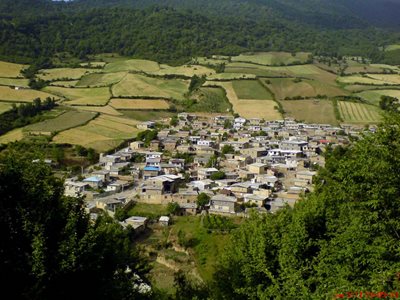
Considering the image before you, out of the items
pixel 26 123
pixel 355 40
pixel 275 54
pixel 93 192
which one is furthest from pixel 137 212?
pixel 355 40

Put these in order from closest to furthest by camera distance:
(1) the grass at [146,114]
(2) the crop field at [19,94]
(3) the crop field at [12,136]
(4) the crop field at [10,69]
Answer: (3) the crop field at [12,136] → (2) the crop field at [19,94] → (1) the grass at [146,114] → (4) the crop field at [10,69]

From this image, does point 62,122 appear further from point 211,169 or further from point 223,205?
point 223,205

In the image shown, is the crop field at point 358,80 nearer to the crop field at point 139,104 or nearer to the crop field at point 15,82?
the crop field at point 139,104

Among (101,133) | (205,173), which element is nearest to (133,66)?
(101,133)

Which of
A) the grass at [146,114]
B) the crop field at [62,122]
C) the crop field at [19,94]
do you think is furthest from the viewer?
the grass at [146,114]

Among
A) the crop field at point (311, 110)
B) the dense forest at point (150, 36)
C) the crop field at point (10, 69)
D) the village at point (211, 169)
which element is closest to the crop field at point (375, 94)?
the crop field at point (311, 110)

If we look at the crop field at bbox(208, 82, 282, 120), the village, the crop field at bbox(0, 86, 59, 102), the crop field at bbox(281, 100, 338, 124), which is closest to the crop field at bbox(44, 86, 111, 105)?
the crop field at bbox(0, 86, 59, 102)

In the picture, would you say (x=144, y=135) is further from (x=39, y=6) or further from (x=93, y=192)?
(x=39, y=6)

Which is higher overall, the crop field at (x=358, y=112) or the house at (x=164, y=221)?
the crop field at (x=358, y=112)
